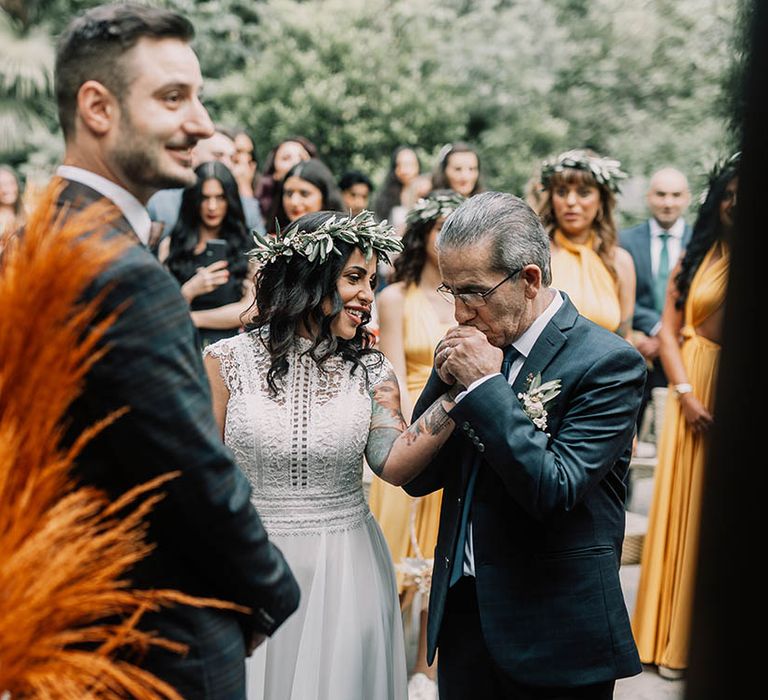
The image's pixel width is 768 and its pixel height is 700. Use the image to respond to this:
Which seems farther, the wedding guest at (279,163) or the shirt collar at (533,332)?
the wedding guest at (279,163)

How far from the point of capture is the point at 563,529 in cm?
264

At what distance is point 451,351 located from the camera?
2680 mm

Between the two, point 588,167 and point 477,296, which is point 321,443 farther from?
point 588,167

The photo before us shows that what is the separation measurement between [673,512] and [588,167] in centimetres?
188

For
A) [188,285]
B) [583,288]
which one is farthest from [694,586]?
[188,285]

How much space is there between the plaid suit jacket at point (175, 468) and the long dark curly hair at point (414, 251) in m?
3.20

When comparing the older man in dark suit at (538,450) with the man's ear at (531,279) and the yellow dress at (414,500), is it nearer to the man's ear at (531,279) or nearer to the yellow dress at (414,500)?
the man's ear at (531,279)

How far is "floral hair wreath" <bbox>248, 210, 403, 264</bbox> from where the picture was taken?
324 cm

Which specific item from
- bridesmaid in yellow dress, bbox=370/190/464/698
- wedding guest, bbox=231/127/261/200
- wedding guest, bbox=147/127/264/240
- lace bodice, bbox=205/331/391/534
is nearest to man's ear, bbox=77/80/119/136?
lace bodice, bbox=205/331/391/534

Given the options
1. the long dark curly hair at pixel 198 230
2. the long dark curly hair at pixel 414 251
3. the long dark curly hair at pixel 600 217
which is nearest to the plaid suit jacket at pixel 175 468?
the long dark curly hair at pixel 414 251

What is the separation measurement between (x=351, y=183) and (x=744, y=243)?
26.5ft

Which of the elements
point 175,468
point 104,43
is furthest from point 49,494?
point 104,43

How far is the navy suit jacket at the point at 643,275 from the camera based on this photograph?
6965 mm

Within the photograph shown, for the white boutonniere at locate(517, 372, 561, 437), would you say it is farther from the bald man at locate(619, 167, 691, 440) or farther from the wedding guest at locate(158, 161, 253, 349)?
the bald man at locate(619, 167, 691, 440)
